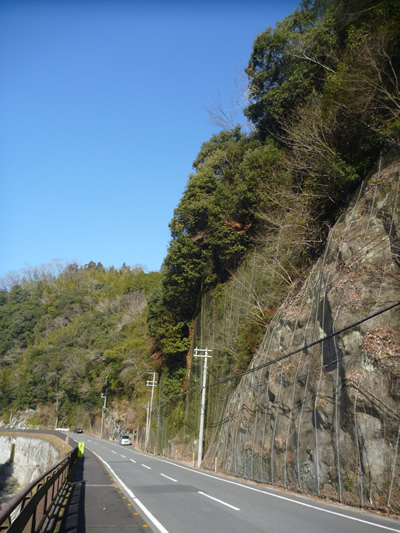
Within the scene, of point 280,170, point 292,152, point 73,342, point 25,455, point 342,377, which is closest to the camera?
point 342,377

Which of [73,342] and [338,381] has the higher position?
[73,342]

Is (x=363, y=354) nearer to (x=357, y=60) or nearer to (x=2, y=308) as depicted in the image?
(x=357, y=60)

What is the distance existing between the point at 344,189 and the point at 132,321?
2306 inches

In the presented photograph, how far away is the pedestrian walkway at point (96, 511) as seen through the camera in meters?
7.95

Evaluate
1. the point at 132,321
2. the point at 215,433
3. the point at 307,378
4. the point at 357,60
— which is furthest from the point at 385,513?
the point at 132,321

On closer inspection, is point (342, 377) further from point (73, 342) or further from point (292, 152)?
point (73, 342)

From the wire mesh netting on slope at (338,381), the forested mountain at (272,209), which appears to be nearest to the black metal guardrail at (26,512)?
the wire mesh netting on slope at (338,381)

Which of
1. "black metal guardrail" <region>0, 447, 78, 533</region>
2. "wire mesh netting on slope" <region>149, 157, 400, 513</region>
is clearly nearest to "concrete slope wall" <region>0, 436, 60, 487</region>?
"wire mesh netting on slope" <region>149, 157, 400, 513</region>

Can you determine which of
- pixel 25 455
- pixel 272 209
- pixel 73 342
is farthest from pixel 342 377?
pixel 73 342

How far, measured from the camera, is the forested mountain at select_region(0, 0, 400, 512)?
53.4 feet

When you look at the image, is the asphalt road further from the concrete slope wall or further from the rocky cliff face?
the concrete slope wall

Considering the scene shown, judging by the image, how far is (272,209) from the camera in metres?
27.7

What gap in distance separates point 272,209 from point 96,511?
2167 cm

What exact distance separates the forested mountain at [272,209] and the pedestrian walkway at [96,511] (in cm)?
602
